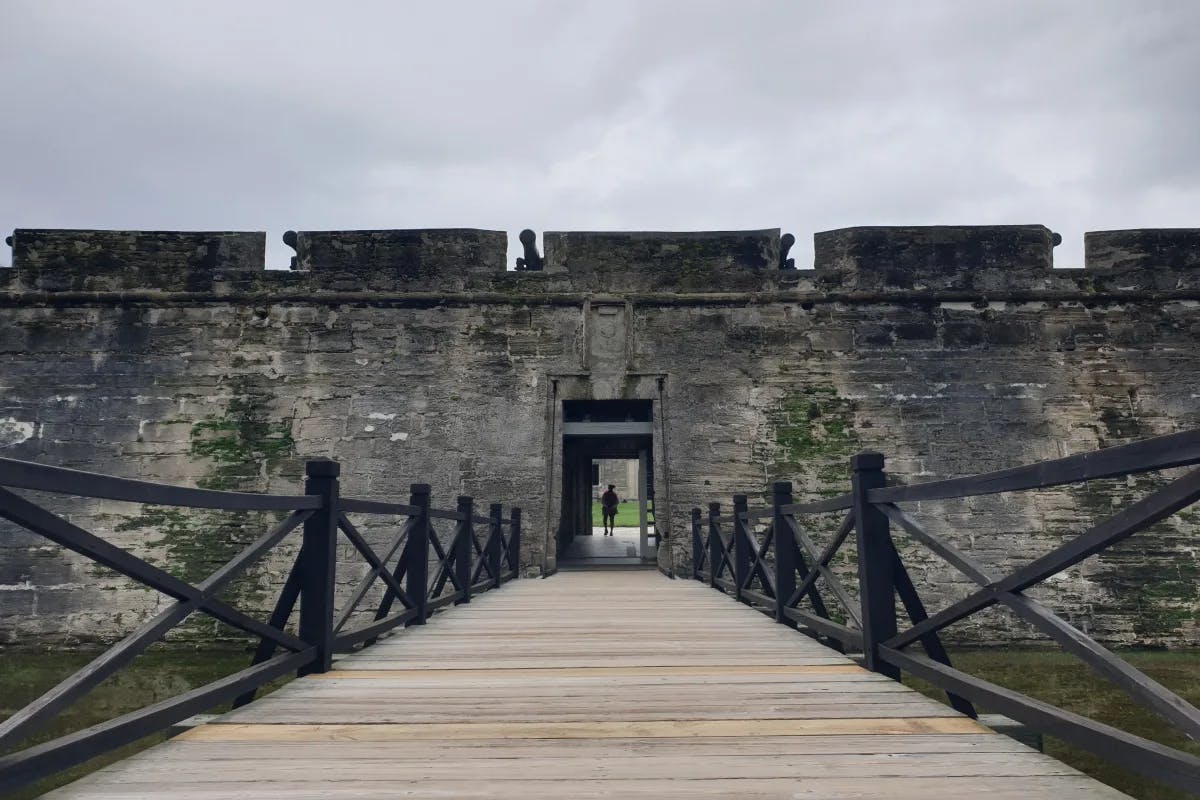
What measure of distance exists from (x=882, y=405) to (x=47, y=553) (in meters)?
9.34

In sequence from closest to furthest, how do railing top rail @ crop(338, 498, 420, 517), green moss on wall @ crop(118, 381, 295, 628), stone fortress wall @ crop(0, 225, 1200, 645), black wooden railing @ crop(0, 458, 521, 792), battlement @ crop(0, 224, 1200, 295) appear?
black wooden railing @ crop(0, 458, 521, 792) < railing top rail @ crop(338, 498, 420, 517) < green moss on wall @ crop(118, 381, 295, 628) < stone fortress wall @ crop(0, 225, 1200, 645) < battlement @ crop(0, 224, 1200, 295)

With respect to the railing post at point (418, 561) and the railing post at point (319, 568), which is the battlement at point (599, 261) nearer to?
the railing post at point (418, 561)

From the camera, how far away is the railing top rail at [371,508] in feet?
10.6

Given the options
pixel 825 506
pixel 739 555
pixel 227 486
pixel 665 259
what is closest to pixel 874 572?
pixel 825 506

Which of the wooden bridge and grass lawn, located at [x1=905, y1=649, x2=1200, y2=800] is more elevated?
the wooden bridge

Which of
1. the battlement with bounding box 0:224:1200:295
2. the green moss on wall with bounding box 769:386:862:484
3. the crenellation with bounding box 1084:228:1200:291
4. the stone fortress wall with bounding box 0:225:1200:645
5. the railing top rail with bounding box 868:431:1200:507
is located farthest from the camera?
the battlement with bounding box 0:224:1200:295

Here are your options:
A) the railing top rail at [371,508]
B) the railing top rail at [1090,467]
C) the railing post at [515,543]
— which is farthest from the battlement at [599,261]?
the railing top rail at [1090,467]

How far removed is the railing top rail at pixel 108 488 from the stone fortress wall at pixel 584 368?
558 centimetres

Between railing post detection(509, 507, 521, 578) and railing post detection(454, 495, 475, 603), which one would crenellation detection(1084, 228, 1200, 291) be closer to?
railing post detection(509, 507, 521, 578)

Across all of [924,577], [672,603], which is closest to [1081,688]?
[924,577]

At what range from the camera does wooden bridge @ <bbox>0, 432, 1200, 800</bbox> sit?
1.70 m

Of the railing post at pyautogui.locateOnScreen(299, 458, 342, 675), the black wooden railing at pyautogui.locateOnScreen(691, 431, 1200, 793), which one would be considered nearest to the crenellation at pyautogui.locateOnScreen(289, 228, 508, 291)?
the black wooden railing at pyautogui.locateOnScreen(691, 431, 1200, 793)

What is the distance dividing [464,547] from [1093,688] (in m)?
5.55

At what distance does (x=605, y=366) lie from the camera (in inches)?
336
